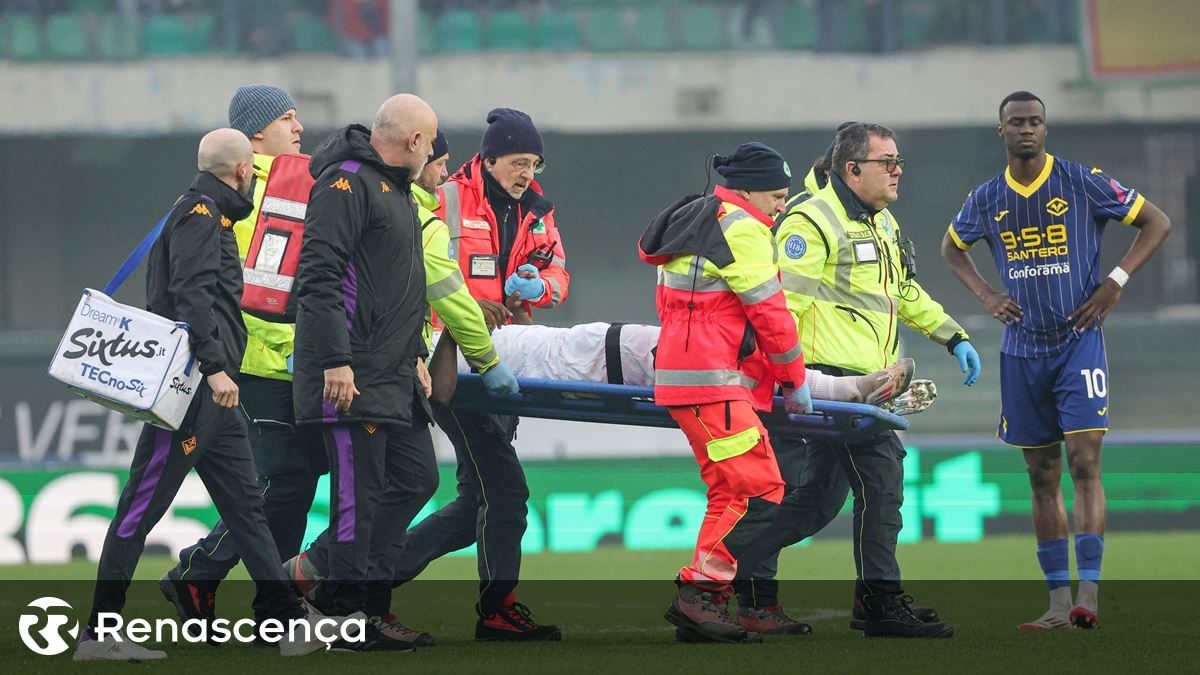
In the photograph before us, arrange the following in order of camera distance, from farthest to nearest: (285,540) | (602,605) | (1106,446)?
(1106,446) < (602,605) < (285,540)

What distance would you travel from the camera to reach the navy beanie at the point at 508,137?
6602mm

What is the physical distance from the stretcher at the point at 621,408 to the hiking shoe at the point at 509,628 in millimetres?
723

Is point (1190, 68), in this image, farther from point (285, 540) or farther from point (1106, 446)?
point (285, 540)

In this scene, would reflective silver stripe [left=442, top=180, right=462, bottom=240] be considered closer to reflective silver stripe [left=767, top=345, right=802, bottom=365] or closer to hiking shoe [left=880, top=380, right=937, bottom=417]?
reflective silver stripe [left=767, top=345, right=802, bottom=365]

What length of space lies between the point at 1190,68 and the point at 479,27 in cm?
962

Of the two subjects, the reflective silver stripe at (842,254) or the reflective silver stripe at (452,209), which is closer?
the reflective silver stripe at (842,254)

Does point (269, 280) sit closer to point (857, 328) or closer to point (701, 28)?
point (857, 328)

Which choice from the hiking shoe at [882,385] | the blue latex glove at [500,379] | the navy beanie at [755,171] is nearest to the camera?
the blue latex glove at [500,379]

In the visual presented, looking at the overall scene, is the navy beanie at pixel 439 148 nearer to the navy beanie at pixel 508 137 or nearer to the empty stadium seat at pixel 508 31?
the navy beanie at pixel 508 137

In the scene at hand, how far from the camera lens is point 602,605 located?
8.41 meters

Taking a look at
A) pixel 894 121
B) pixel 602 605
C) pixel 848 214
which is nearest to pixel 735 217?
pixel 848 214

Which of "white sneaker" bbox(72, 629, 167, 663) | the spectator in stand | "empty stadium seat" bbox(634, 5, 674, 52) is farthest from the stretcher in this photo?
"empty stadium seat" bbox(634, 5, 674, 52)

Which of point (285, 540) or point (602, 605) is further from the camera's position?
point (602, 605)

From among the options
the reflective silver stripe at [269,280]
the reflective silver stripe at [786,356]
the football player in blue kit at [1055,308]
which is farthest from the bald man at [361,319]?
the football player in blue kit at [1055,308]
